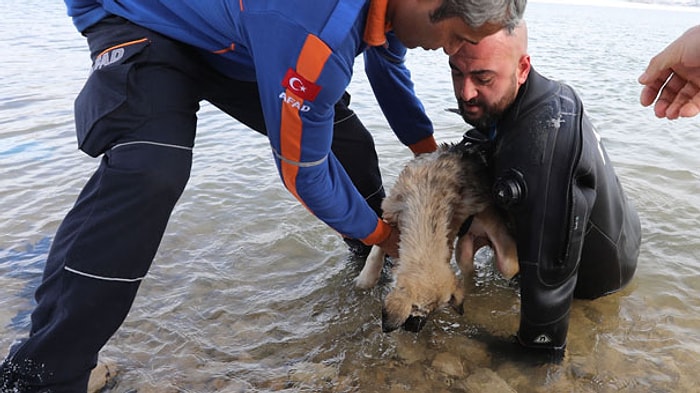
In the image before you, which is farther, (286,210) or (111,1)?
(286,210)

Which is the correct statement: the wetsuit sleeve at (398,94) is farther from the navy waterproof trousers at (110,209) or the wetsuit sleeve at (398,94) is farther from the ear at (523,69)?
the navy waterproof trousers at (110,209)

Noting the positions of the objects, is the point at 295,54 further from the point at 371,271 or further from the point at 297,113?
the point at 371,271

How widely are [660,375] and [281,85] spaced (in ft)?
9.95

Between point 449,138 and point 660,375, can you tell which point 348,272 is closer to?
point 660,375

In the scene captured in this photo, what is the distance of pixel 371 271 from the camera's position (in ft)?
14.0

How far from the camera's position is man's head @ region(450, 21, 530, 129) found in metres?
3.28

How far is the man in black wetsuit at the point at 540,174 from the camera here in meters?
3.06

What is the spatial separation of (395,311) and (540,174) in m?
1.14

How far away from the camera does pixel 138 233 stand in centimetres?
253

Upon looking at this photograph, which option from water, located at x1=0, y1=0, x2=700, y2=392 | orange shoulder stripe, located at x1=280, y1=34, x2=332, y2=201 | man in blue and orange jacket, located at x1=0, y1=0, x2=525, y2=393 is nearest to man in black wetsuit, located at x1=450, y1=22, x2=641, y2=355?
water, located at x1=0, y1=0, x2=700, y2=392

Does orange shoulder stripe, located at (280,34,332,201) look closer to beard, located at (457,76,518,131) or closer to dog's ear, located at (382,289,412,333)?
dog's ear, located at (382,289,412,333)

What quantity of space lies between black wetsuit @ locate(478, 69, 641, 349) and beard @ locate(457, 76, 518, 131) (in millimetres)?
64

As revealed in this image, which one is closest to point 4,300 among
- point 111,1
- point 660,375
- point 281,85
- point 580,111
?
point 111,1

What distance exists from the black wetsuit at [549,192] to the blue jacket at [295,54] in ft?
2.88
